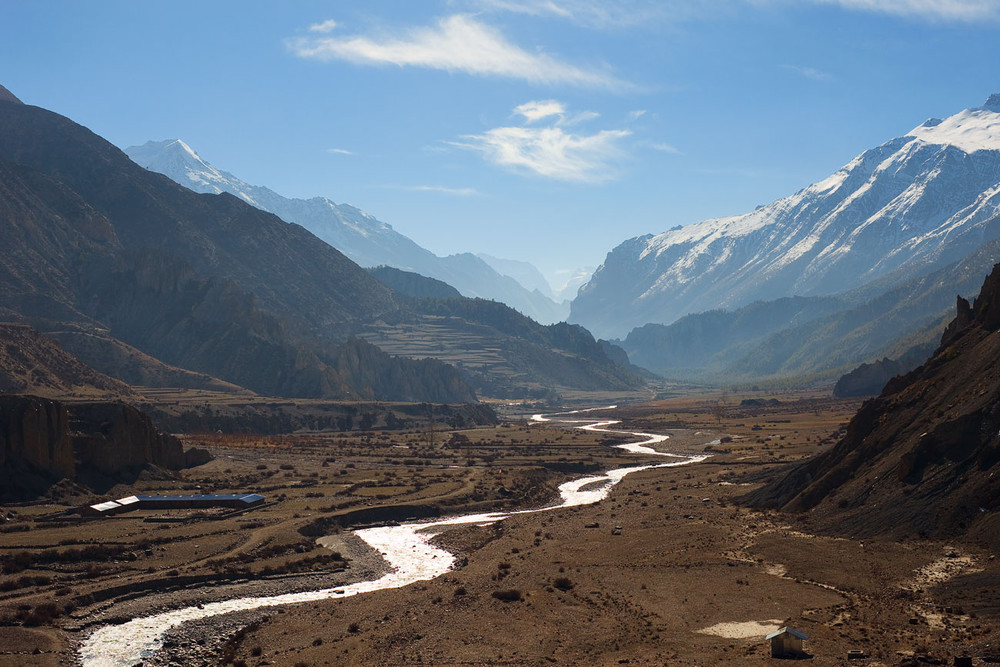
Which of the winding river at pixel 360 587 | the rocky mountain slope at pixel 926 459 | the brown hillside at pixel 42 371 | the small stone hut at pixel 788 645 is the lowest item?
the winding river at pixel 360 587

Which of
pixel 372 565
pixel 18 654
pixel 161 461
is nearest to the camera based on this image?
pixel 18 654

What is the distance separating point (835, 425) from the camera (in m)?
172

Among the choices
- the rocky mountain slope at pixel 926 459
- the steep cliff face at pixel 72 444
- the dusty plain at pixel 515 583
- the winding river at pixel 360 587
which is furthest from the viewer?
the steep cliff face at pixel 72 444

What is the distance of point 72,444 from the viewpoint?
9856 cm

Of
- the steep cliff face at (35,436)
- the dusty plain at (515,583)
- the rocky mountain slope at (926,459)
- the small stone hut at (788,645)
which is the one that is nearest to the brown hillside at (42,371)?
the steep cliff face at (35,436)

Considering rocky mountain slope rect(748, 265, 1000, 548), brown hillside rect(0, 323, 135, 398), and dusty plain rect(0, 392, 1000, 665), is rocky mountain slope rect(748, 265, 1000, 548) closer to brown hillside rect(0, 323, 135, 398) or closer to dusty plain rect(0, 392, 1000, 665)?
dusty plain rect(0, 392, 1000, 665)

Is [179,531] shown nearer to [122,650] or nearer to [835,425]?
[122,650]

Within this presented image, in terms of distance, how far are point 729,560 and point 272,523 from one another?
39.6m

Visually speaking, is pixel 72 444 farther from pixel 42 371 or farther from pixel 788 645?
pixel 788 645

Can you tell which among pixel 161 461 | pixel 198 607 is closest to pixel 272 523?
pixel 198 607

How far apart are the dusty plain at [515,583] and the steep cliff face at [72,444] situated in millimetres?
3256

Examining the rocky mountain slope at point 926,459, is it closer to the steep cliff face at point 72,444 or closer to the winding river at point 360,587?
the winding river at point 360,587

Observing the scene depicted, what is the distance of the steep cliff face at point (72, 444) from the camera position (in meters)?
91.4

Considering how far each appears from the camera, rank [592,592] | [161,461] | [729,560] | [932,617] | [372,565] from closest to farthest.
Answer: [932,617] → [592,592] → [729,560] → [372,565] → [161,461]
